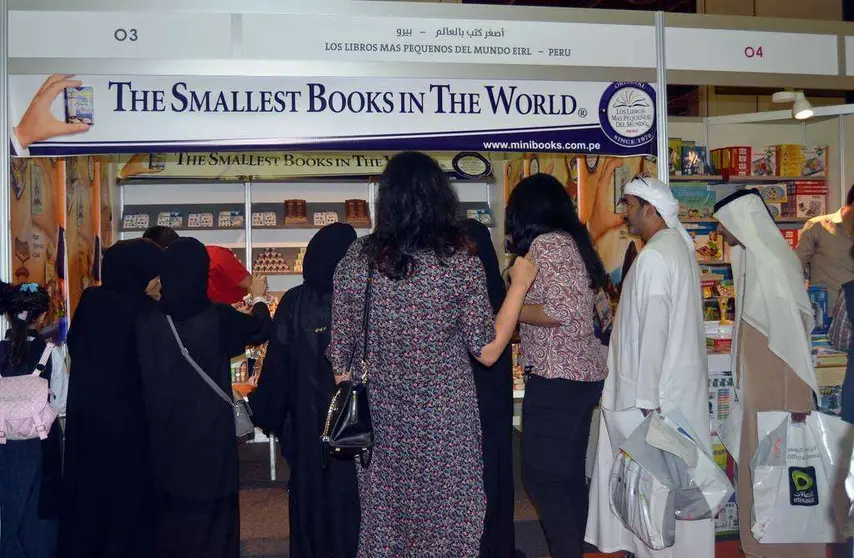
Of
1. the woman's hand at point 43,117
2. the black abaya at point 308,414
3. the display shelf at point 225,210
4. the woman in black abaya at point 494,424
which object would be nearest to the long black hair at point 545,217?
the woman in black abaya at point 494,424

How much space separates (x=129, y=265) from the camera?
132 inches

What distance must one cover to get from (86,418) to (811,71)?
3686 mm

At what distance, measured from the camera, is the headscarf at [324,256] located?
3.15 metres

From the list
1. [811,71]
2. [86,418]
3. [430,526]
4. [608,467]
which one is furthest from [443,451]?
[811,71]

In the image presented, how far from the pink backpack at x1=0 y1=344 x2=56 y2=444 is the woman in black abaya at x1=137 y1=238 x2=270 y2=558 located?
38cm

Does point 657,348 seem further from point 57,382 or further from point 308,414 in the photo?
point 57,382

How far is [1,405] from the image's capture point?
3219 mm

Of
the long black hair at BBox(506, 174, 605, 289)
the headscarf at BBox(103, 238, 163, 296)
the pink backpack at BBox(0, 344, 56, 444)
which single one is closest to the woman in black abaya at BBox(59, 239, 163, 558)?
the headscarf at BBox(103, 238, 163, 296)

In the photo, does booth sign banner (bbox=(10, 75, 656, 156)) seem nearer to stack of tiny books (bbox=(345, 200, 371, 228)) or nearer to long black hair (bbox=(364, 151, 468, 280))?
long black hair (bbox=(364, 151, 468, 280))

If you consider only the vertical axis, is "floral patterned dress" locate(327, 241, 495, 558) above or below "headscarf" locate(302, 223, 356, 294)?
below

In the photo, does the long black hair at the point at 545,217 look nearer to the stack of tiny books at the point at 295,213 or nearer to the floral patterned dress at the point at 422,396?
the floral patterned dress at the point at 422,396

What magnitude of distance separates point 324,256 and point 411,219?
710mm

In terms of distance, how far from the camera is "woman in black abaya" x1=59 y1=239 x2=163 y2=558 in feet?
10.9

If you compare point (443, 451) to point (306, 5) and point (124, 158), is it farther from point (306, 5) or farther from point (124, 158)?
point (124, 158)
